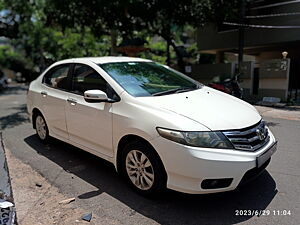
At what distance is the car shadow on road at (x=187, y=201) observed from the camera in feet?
9.61

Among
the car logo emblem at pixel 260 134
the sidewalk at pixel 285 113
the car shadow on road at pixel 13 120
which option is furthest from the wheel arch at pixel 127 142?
the sidewalk at pixel 285 113

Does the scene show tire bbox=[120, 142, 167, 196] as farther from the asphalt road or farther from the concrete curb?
the concrete curb

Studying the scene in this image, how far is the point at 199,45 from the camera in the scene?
60.5ft

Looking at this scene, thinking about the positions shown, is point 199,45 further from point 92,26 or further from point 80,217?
point 80,217

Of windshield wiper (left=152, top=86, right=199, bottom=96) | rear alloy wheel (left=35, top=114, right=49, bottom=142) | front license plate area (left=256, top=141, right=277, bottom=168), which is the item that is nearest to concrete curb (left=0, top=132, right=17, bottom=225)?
rear alloy wheel (left=35, top=114, right=49, bottom=142)

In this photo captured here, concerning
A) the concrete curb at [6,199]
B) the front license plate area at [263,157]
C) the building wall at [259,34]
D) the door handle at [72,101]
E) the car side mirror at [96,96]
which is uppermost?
the building wall at [259,34]

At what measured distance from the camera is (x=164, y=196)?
3.32 meters

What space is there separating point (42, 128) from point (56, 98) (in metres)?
0.98

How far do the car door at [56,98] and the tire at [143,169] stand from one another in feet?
5.11

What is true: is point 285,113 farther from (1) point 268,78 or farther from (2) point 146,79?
(2) point 146,79

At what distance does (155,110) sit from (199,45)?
16211 millimetres

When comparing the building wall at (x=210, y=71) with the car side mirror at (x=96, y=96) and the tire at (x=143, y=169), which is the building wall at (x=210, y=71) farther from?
the tire at (x=143, y=169)

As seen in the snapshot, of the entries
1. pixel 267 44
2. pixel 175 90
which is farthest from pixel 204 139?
pixel 267 44

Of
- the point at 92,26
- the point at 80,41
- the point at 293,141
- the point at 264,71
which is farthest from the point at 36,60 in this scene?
the point at 293,141
